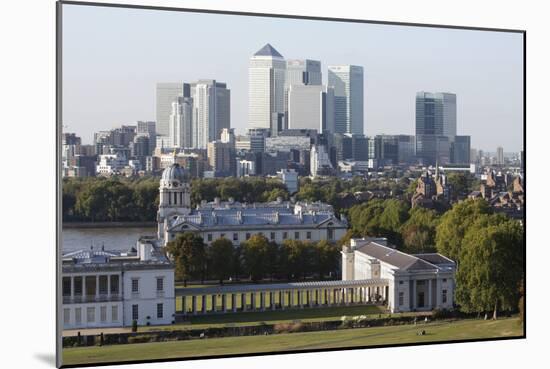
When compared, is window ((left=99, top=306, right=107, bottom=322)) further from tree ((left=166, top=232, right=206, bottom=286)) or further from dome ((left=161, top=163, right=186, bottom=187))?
dome ((left=161, top=163, right=186, bottom=187))

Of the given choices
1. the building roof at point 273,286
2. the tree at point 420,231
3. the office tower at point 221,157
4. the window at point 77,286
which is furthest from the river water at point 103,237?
the tree at point 420,231

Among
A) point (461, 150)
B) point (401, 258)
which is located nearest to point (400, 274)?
point (401, 258)

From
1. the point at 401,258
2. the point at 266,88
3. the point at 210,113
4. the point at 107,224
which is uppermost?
the point at 266,88

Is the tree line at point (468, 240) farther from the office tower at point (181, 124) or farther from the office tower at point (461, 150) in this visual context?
the office tower at point (181, 124)

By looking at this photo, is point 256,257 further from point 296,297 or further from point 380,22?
point 380,22

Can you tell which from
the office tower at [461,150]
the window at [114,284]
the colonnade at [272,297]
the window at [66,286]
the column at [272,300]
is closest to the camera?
the window at [66,286]

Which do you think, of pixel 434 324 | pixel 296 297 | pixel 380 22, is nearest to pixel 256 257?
pixel 296 297

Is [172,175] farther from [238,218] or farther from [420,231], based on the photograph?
[420,231]
